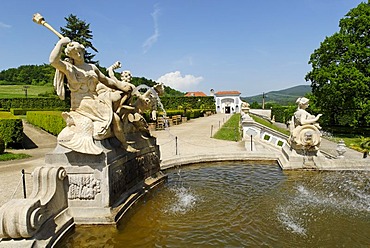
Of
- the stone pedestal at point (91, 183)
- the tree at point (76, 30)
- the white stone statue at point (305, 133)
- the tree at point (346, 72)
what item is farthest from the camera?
the tree at point (76, 30)

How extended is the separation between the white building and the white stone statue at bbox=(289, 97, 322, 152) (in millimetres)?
68064

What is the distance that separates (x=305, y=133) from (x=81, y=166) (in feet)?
23.5

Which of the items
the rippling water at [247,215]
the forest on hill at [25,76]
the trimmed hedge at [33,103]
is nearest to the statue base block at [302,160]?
the rippling water at [247,215]

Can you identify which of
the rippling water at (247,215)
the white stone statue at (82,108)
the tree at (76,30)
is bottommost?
the rippling water at (247,215)

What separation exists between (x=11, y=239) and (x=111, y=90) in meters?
3.27

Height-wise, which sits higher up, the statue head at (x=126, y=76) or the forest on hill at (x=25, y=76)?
the forest on hill at (x=25, y=76)

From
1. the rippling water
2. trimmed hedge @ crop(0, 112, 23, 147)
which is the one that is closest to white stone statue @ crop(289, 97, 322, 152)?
the rippling water

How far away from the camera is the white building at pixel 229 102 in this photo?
77.1m

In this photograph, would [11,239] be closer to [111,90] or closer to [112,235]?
[112,235]

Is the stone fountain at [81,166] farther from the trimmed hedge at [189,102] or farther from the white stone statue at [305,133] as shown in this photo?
the trimmed hedge at [189,102]

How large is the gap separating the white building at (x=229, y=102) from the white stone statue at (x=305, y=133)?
68064 mm

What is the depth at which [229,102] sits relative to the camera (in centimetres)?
7738

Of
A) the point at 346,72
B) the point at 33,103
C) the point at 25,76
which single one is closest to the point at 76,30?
the point at 33,103

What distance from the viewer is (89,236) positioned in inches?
177
